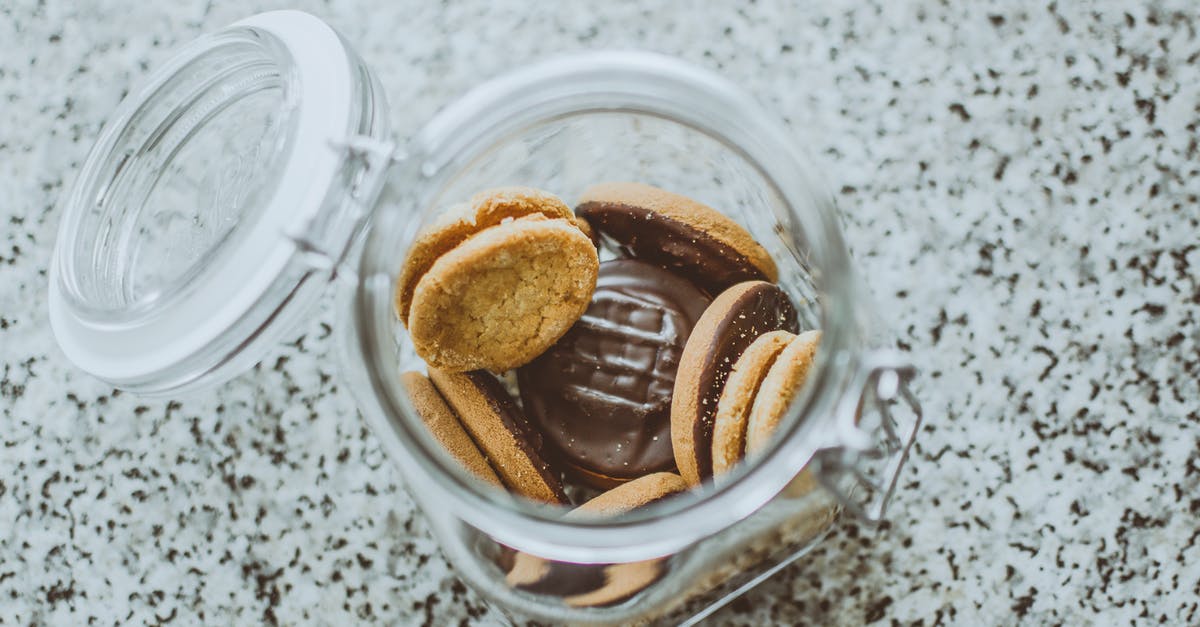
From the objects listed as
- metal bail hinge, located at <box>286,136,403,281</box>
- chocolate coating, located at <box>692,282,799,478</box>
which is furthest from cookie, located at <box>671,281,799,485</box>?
metal bail hinge, located at <box>286,136,403,281</box>

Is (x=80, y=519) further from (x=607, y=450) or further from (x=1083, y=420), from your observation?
(x=1083, y=420)

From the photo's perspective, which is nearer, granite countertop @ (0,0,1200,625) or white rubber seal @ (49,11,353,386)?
white rubber seal @ (49,11,353,386)

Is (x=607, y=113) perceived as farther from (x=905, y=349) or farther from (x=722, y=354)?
(x=905, y=349)

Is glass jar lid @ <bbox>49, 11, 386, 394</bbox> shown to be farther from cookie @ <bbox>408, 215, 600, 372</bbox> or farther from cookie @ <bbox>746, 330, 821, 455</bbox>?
cookie @ <bbox>746, 330, 821, 455</bbox>

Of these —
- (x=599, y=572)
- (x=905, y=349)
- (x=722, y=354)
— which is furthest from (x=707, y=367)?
(x=905, y=349)

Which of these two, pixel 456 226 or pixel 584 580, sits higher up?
pixel 456 226

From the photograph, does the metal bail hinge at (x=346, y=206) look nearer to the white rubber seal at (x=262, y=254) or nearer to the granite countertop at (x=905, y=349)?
the white rubber seal at (x=262, y=254)
